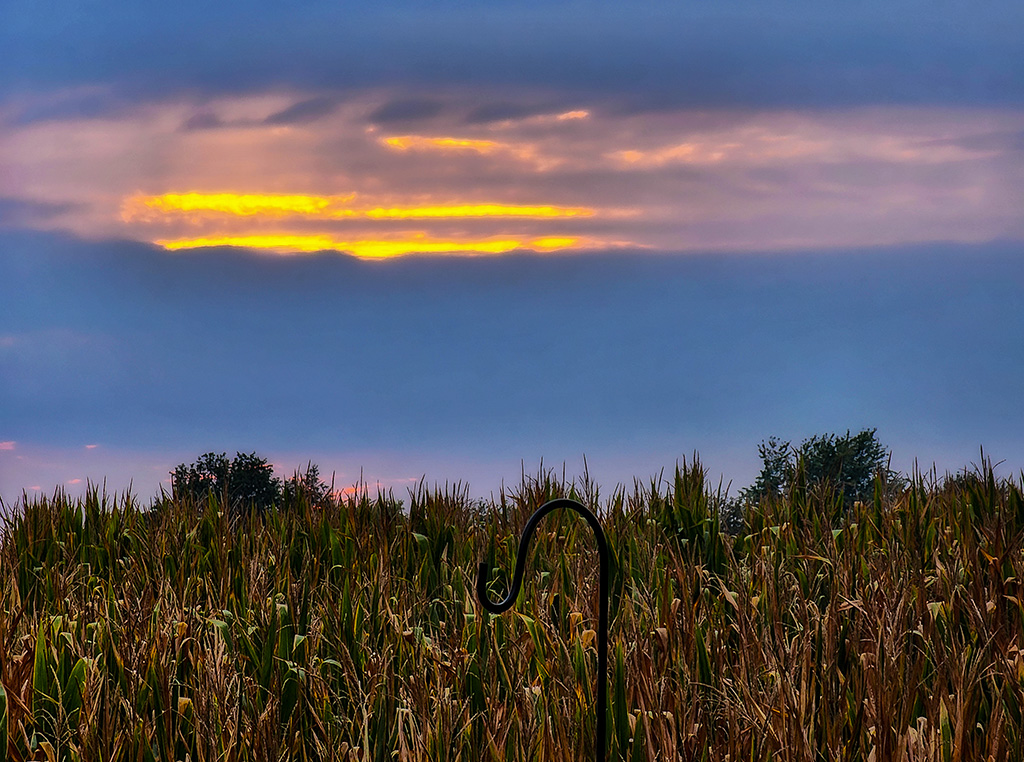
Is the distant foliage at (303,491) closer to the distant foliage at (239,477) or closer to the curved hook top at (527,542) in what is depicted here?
the distant foliage at (239,477)

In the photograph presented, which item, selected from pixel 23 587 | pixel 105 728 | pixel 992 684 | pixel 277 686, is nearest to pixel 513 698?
pixel 277 686

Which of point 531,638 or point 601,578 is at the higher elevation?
point 601,578

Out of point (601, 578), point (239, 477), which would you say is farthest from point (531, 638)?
point (239, 477)

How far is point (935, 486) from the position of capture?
8.20m

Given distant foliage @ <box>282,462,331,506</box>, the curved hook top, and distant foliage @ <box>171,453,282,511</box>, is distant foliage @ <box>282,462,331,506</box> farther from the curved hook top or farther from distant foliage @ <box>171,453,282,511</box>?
the curved hook top

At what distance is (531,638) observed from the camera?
5062 mm

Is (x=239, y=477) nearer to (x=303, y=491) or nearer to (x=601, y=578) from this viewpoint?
(x=303, y=491)

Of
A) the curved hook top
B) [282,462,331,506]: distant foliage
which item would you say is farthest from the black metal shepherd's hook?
[282,462,331,506]: distant foliage

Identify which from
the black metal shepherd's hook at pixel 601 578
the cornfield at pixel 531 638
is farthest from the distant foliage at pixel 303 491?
the black metal shepherd's hook at pixel 601 578

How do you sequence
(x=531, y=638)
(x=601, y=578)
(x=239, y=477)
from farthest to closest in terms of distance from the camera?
(x=239, y=477) → (x=531, y=638) → (x=601, y=578)

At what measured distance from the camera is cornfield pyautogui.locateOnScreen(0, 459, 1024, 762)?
405cm

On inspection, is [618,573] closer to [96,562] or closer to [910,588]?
[910,588]

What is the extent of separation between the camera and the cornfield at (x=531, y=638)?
4055mm

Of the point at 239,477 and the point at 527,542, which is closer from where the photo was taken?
the point at 527,542
